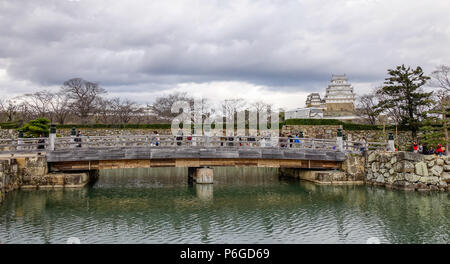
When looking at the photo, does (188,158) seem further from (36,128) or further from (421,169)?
(36,128)

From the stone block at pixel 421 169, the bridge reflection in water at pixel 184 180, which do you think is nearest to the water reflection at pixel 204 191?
the bridge reflection in water at pixel 184 180

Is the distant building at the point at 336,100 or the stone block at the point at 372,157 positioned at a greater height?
the distant building at the point at 336,100

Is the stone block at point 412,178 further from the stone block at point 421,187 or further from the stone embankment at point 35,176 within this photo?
the stone embankment at point 35,176

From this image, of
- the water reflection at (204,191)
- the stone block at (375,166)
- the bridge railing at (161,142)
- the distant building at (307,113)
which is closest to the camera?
the water reflection at (204,191)

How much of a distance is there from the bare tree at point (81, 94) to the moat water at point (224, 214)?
112 feet

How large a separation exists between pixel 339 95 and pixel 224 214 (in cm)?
5591

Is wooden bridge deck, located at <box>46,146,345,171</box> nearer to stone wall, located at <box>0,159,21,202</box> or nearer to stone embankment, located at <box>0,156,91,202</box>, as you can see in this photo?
stone embankment, located at <box>0,156,91,202</box>

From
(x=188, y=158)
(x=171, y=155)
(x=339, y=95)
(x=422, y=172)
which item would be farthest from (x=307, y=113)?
(x=171, y=155)

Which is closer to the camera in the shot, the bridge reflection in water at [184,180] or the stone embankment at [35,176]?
the stone embankment at [35,176]

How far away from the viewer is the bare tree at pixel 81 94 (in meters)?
53.1

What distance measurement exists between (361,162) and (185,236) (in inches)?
574

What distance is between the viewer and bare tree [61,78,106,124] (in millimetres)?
53144

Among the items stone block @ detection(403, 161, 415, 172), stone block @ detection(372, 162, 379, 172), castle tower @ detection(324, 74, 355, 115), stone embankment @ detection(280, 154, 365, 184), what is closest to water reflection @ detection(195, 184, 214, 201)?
stone embankment @ detection(280, 154, 365, 184)

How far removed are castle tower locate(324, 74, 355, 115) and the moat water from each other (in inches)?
1818
